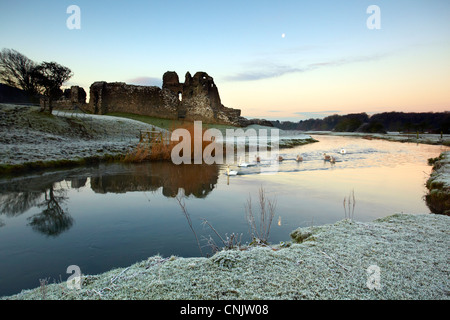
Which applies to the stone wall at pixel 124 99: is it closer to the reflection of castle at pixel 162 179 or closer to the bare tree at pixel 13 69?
the bare tree at pixel 13 69

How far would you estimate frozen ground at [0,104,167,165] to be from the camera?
32.0ft

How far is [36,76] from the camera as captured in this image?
48.1 ft

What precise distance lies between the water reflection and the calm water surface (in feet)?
0.06

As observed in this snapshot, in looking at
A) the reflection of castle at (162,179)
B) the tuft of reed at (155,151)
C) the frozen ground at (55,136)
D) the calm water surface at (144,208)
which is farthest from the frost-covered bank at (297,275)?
the tuft of reed at (155,151)

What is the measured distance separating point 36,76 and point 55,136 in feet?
16.3

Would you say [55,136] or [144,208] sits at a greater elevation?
[55,136]

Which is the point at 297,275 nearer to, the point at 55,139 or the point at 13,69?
the point at 55,139

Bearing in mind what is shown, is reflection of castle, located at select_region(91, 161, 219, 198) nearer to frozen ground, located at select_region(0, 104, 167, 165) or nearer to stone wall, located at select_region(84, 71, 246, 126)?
frozen ground, located at select_region(0, 104, 167, 165)

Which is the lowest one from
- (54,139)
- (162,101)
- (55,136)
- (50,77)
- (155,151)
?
(155,151)

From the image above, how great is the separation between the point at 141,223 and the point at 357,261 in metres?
3.25

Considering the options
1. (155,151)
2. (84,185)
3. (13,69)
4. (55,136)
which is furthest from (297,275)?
(13,69)

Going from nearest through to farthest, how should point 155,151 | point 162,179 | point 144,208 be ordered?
1. point 144,208
2. point 162,179
3. point 155,151

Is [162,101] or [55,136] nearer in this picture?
[55,136]
